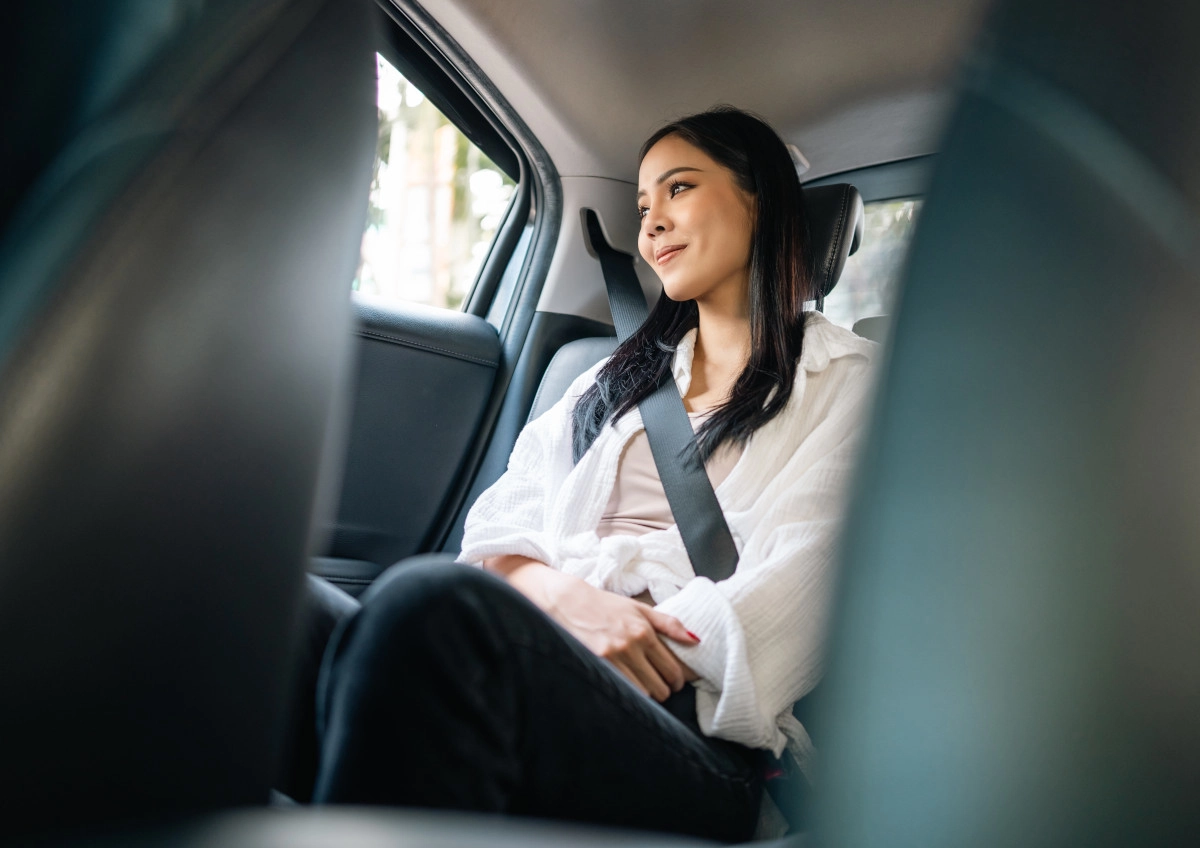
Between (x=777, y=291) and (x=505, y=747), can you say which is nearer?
(x=505, y=747)

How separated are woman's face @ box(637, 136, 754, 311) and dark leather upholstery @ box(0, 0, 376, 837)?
1016 millimetres

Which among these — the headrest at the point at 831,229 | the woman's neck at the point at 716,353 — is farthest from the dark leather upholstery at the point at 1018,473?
the headrest at the point at 831,229

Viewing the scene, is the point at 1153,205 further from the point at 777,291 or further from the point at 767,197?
the point at 767,197

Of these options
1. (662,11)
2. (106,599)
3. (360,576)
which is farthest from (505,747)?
(662,11)

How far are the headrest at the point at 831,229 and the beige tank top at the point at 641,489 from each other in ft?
1.41

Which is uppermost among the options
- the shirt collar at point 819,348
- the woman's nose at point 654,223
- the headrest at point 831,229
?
the headrest at point 831,229

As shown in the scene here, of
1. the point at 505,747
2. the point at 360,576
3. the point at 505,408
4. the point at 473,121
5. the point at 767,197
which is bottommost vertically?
the point at 360,576

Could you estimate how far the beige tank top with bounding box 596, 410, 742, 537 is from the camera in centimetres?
122

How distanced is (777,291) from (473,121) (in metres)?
0.83

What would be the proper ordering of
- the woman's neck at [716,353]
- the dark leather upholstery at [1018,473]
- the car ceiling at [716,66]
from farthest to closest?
A: the car ceiling at [716,66]
the woman's neck at [716,353]
the dark leather upholstery at [1018,473]

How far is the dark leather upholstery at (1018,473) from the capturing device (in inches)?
11.8

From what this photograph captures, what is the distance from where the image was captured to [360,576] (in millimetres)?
1608

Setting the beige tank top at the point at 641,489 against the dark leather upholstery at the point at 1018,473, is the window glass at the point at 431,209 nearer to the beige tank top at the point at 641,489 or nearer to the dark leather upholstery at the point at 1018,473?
the beige tank top at the point at 641,489

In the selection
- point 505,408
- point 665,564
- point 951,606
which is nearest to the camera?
point 951,606
